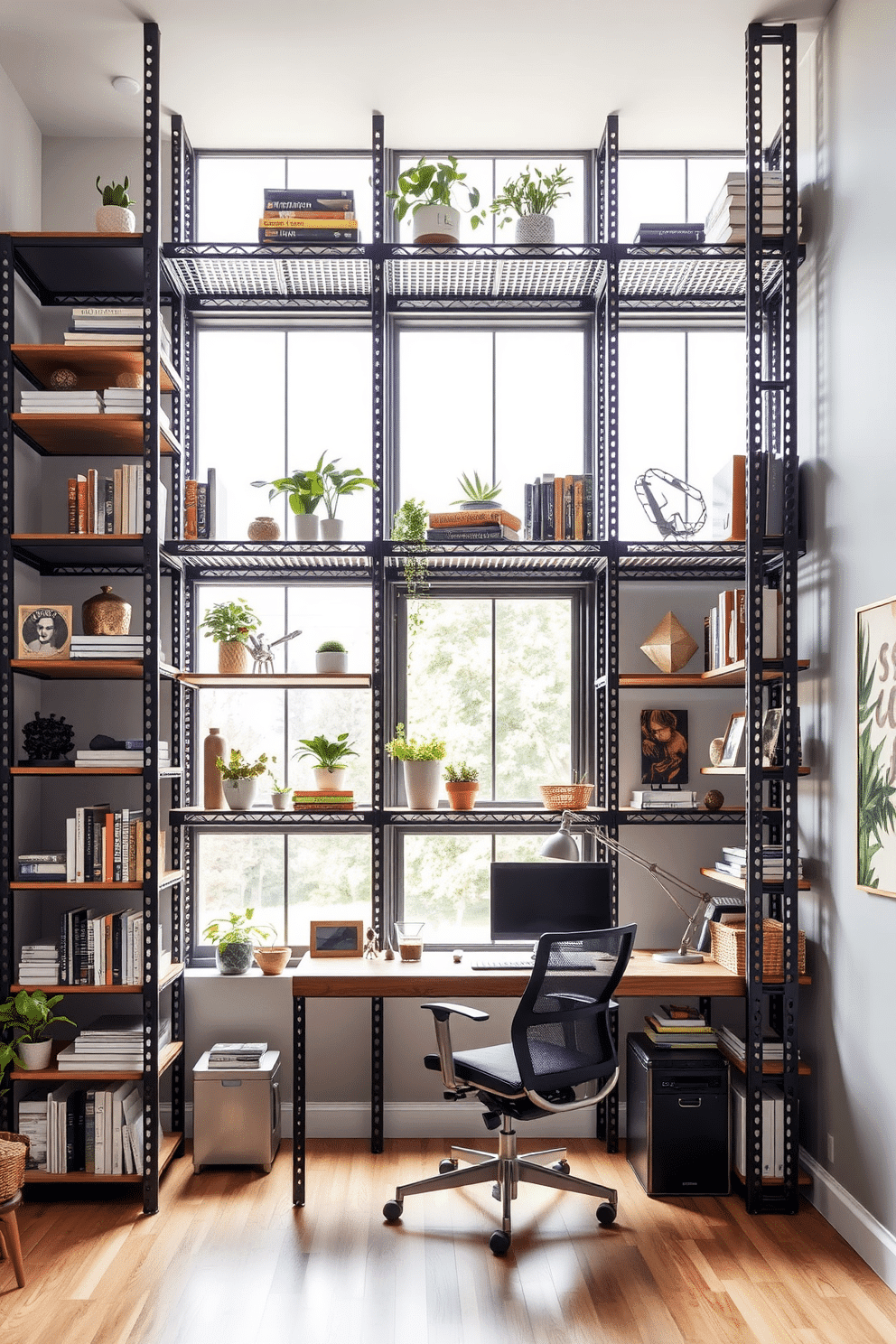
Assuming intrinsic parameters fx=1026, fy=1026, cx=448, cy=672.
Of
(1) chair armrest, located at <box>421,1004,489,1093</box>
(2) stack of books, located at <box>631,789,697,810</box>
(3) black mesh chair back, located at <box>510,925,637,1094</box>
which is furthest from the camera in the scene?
(2) stack of books, located at <box>631,789,697,810</box>

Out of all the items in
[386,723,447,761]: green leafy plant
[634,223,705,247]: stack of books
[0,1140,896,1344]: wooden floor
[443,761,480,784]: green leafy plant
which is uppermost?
[634,223,705,247]: stack of books

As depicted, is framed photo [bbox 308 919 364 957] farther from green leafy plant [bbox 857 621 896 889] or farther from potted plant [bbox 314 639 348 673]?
green leafy plant [bbox 857 621 896 889]

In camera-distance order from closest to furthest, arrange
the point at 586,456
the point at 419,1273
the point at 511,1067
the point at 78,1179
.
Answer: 1. the point at 419,1273
2. the point at 511,1067
3. the point at 78,1179
4. the point at 586,456

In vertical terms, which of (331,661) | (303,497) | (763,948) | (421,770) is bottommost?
(763,948)

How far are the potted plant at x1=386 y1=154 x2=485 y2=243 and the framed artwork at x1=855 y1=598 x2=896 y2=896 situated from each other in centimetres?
201

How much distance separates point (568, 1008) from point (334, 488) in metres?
2.05

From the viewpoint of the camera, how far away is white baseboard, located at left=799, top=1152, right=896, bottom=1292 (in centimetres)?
281

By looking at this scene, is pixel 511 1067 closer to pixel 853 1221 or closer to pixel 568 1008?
pixel 568 1008

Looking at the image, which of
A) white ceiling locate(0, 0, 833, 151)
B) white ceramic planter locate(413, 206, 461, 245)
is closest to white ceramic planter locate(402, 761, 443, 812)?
white ceramic planter locate(413, 206, 461, 245)

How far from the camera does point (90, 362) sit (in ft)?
11.8

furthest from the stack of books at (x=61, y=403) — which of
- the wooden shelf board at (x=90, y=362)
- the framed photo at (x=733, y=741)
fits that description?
the framed photo at (x=733, y=741)

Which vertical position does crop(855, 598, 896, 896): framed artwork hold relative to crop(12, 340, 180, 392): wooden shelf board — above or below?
below

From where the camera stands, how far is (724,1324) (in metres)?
2.61

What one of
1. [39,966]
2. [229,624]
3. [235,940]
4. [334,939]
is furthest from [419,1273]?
[229,624]
